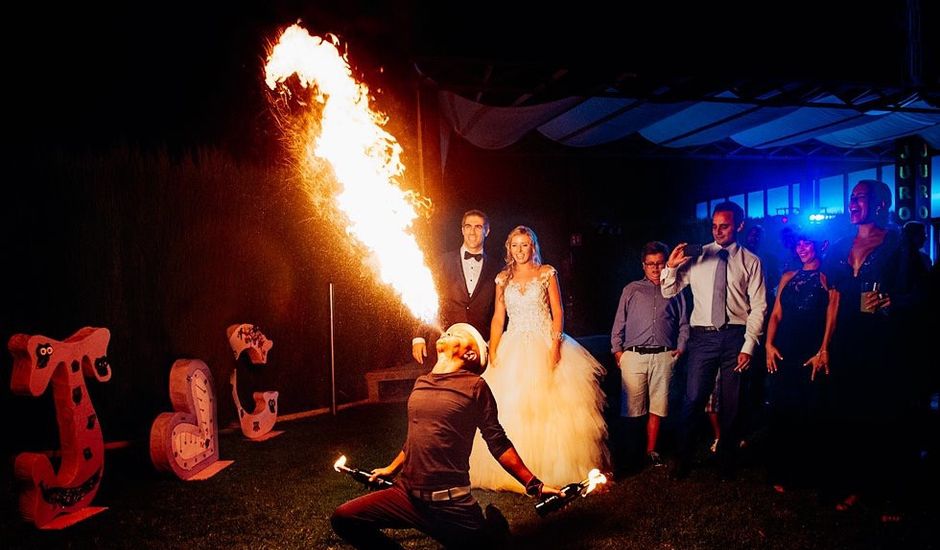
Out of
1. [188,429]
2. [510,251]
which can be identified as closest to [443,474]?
[510,251]

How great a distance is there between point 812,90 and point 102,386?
12475 mm

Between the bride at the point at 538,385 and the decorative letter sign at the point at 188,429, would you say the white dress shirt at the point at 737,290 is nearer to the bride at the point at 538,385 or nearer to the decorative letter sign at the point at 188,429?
the bride at the point at 538,385

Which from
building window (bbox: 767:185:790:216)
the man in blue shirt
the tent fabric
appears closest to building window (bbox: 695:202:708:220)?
building window (bbox: 767:185:790:216)

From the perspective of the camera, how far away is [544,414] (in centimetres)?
541

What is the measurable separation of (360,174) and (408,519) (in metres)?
3.80

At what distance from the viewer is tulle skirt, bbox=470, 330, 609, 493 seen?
17.5 ft

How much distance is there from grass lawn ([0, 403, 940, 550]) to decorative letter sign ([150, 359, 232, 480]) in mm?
213

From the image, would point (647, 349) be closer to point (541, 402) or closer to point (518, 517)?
point (541, 402)

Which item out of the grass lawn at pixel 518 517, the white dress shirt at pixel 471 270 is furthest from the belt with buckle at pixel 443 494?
the white dress shirt at pixel 471 270

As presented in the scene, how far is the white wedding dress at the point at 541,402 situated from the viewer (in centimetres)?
534

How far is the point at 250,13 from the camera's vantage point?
14.1 metres

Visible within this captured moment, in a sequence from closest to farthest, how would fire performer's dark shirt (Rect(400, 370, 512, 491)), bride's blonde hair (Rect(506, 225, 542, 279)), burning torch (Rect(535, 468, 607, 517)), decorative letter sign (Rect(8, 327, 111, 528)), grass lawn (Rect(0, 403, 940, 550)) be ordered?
burning torch (Rect(535, 468, 607, 517)) < fire performer's dark shirt (Rect(400, 370, 512, 491)) < grass lawn (Rect(0, 403, 940, 550)) < decorative letter sign (Rect(8, 327, 111, 528)) < bride's blonde hair (Rect(506, 225, 542, 279))

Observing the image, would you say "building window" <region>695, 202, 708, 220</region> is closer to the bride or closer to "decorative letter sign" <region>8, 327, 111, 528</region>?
the bride

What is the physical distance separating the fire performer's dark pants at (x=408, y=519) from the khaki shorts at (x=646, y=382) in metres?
3.36
